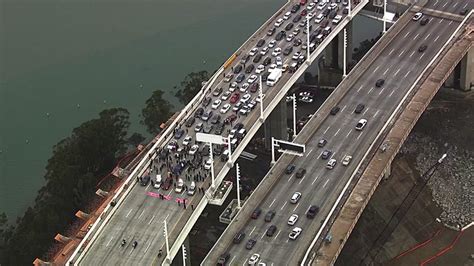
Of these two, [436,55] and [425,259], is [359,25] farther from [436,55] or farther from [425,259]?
[425,259]

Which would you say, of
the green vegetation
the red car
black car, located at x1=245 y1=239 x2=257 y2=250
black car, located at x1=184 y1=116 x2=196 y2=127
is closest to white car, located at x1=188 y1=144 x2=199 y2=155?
black car, located at x1=184 y1=116 x2=196 y2=127

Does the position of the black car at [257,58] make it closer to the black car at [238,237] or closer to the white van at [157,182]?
the white van at [157,182]

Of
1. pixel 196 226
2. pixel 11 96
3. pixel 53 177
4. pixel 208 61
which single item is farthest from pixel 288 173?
pixel 11 96

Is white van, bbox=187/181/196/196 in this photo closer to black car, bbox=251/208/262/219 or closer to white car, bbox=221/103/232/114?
black car, bbox=251/208/262/219

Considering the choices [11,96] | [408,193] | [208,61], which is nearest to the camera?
[408,193]

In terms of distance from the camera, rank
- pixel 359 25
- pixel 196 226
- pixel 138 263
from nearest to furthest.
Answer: pixel 138 263 < pixel 196 226 < pixel 359 25
